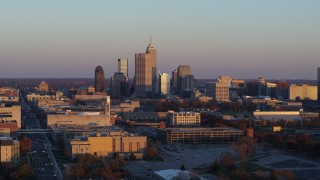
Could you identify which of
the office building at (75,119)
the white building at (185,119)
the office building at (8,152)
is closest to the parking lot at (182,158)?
the office building at (8,152)

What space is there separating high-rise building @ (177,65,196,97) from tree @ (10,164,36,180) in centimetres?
5512

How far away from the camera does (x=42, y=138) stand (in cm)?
3481

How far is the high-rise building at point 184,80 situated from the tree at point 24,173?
181 feet

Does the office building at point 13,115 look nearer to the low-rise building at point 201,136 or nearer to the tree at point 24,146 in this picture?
the tree at point 24,146

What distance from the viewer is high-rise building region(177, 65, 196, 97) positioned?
257 feet

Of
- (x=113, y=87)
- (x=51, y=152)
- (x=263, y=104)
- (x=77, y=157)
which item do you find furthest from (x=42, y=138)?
(x=113, y=87)

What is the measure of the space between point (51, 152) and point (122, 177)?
26.6 ft

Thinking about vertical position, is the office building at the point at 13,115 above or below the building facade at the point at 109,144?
above

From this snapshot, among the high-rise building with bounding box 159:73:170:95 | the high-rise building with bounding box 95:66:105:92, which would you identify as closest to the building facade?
the high-rise building with bounding box 159:73:170:95

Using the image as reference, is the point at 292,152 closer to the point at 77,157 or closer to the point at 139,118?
the point at 77,157

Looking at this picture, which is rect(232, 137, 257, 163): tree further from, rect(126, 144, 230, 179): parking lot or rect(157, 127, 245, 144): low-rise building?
rect(157, 127, 245, 144): low-rise building

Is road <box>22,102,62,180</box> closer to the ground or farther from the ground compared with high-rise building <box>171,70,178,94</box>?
closer to the ground

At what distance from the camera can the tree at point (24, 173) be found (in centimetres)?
2061

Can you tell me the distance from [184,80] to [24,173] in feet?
194
